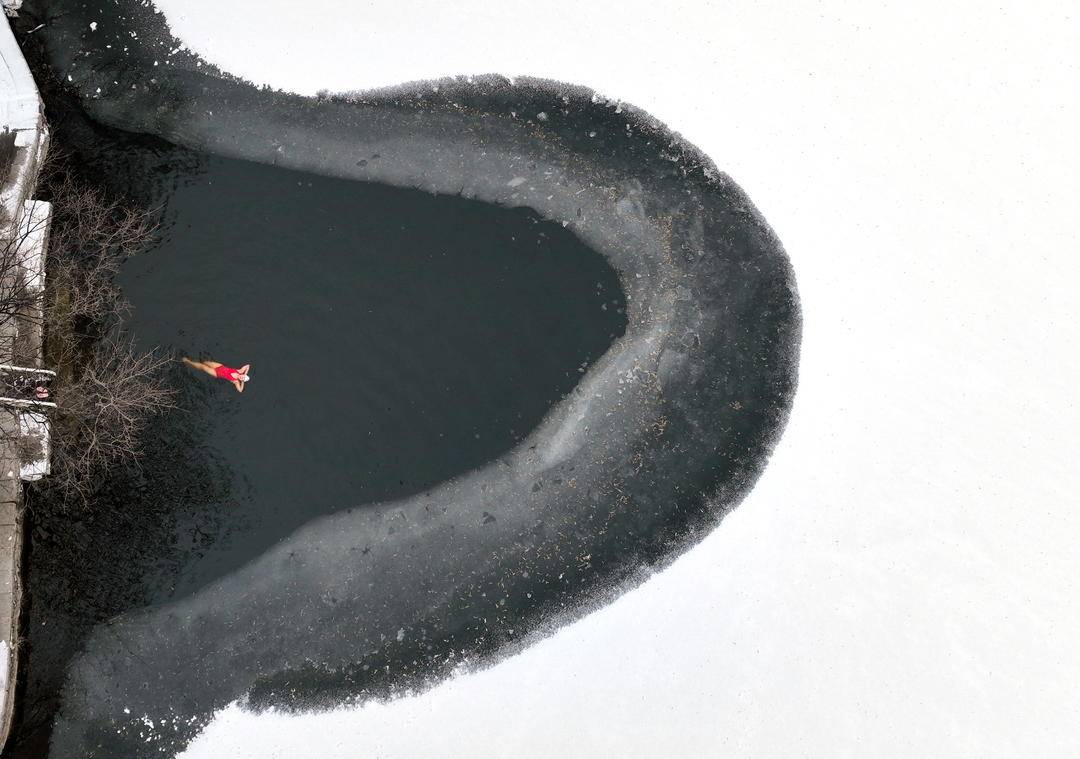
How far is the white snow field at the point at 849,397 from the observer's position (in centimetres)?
721

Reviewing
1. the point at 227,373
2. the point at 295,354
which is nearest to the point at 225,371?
the point at 227,373

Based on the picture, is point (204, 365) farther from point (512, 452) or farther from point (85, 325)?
point (512, 452)

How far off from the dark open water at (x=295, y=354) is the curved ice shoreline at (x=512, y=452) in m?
0.27

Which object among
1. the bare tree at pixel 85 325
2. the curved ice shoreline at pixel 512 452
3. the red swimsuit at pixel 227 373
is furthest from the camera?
the red swimsuit at pixel 227 373

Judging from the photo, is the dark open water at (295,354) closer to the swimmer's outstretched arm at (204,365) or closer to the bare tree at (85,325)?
the swimmer's outstretched arm at (204,365)

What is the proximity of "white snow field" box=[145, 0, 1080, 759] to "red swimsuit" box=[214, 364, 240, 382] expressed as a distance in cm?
363

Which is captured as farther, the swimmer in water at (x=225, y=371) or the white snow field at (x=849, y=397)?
the swimmer in water at (x=225, y=371)

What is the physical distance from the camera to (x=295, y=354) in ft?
24.6

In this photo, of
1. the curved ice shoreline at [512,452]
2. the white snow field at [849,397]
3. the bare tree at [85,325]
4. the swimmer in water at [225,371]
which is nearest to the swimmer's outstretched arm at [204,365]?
the swimmer in water at [225,371]

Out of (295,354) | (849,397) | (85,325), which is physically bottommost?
(85,325)

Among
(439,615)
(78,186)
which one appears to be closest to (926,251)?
Result: (439,615)

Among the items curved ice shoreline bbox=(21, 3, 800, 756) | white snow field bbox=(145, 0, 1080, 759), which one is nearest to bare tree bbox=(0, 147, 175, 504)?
curved ice shoreline bbox=(21, 3, 800, 756)

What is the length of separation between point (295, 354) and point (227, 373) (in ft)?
2.62

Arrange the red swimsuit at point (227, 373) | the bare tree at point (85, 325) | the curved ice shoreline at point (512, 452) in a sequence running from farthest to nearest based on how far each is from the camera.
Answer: the red swimsuit at point (227, 373)
the curved ice shoreline at point (512, 452)
the bare tree at point (85, 325)
